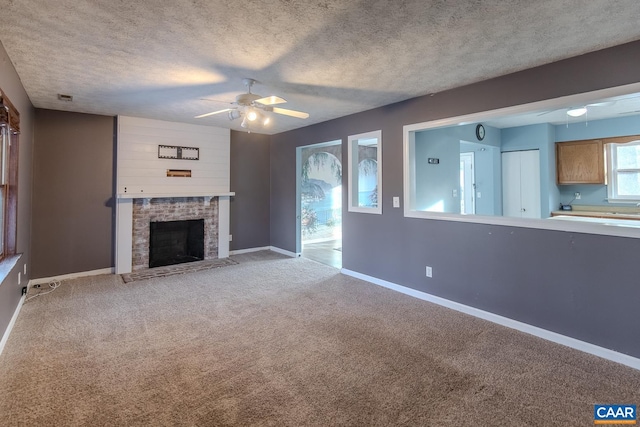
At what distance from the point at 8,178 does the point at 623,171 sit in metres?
8.67

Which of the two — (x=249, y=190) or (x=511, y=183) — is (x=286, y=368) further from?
(x=511, y=183)

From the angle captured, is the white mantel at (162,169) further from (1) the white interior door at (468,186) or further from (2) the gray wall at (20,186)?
(1) the white interior door at (468,186)

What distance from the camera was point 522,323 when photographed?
307 cm

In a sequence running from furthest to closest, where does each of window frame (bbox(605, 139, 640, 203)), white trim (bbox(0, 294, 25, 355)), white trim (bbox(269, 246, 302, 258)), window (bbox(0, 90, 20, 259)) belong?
1. white trim (bbox(269, 246, 302, 258))
2. window frame (bbox(605, 139, 640, 203))
3. window (bbox(0, 90, 20, 259))
4. white trim (bbox(0, 294, 25, 355))

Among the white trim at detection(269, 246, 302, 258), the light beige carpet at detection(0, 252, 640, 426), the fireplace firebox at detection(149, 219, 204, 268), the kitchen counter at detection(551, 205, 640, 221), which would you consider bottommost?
the light beige carpet at detection(0, 252, 640, 426)

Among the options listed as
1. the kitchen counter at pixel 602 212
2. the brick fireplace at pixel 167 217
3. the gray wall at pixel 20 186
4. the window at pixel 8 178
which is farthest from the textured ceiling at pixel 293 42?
the kitchen counter at pixel 602 212

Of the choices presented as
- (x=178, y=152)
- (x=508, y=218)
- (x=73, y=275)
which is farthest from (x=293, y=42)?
(x=73, y=275)

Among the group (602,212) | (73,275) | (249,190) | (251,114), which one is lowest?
(73,275)

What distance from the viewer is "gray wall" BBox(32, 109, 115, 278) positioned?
4.53 m

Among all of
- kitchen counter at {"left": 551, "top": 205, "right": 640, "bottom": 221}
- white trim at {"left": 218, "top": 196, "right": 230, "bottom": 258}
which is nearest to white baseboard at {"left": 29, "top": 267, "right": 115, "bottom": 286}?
white trim at {"left": 218, "top": 196, "right": 230, "bottom": 258}

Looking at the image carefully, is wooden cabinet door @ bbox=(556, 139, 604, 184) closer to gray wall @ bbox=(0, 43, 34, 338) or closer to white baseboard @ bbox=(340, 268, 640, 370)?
white baseboard @ bbox=(340, 268, 640, 370)

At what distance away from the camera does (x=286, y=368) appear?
238 cm

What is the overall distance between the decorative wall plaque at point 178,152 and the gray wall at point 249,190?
81 cm

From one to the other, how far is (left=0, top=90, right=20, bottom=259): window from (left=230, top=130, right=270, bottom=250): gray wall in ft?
11.3
